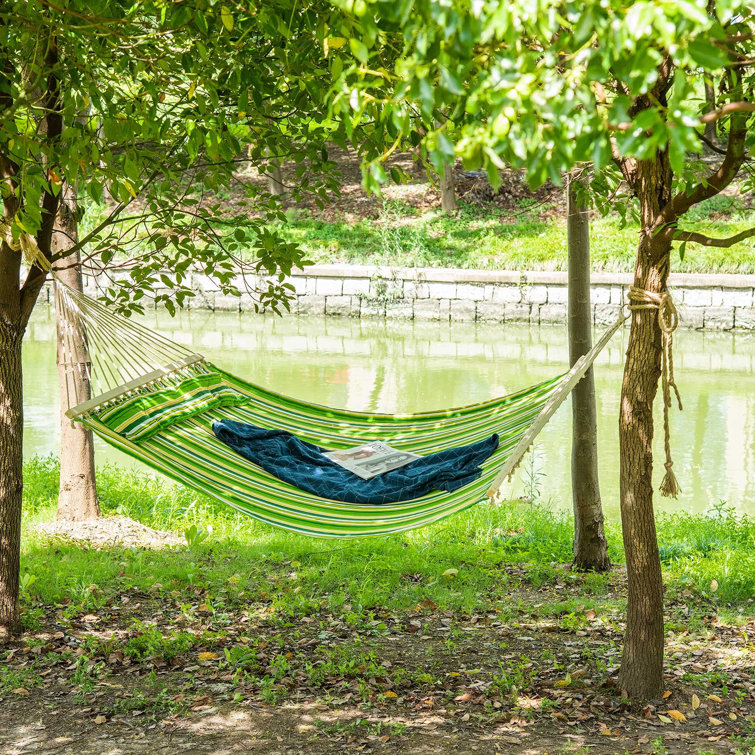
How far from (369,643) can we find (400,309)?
7.30 meters

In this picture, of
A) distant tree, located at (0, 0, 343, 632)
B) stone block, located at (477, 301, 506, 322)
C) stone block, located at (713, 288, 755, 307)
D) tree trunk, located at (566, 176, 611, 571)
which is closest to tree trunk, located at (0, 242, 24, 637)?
distant tree, located at (0, 0, 343, 632)

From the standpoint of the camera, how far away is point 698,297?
8.66 metres

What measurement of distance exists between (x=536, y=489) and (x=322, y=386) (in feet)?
8.81

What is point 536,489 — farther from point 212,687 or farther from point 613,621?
point 212,687

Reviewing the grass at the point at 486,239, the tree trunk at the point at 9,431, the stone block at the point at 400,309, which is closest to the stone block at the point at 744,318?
the grass at the point at 486,239

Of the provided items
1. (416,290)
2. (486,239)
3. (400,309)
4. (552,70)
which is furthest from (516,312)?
(552,70)

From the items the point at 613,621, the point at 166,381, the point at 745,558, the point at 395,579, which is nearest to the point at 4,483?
the point at 166,381

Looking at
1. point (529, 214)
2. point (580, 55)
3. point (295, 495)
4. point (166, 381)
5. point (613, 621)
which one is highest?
point (529, 214)

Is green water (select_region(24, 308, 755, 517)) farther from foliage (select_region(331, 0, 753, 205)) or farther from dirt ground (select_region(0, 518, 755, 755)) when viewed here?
foliage (select_region(331, 0, 753, 205))

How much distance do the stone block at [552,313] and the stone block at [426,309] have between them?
1125 mm

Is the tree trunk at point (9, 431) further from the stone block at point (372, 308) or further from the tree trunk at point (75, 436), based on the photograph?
the stone block at point (372, 308)

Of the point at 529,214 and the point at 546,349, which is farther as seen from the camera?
the point at 529,214

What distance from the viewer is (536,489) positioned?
435 cm

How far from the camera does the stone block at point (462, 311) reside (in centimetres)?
945
